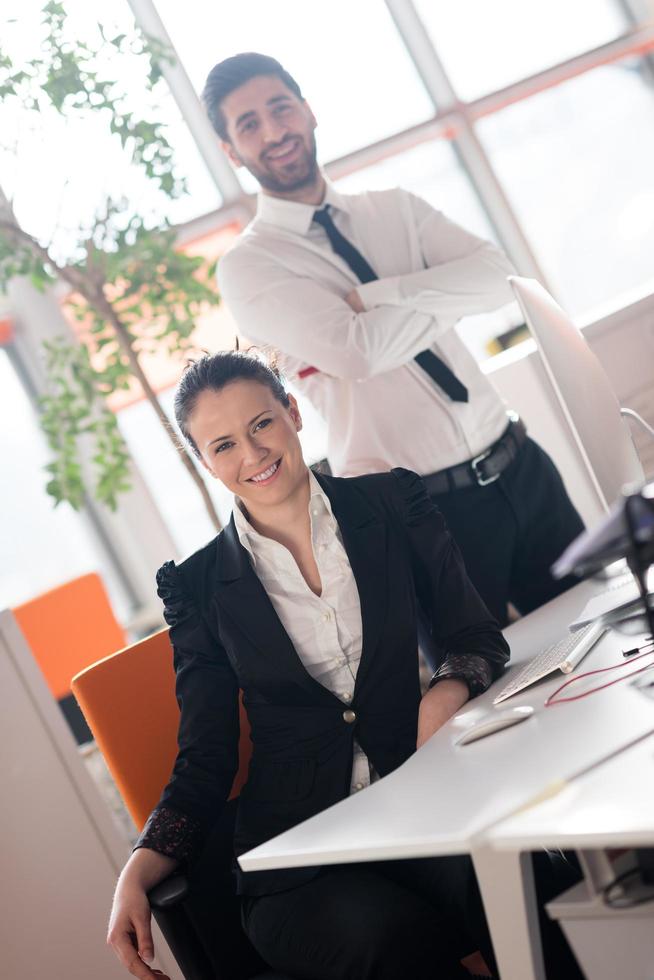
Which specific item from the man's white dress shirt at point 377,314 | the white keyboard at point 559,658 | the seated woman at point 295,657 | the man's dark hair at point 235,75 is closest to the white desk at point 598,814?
the white keyboard at point 559,658

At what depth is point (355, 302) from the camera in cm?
261

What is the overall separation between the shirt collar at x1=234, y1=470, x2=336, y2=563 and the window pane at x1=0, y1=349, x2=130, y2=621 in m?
3.90

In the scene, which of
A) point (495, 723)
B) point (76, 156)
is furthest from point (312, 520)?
point (76, 156)

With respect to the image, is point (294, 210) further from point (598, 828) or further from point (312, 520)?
point (598, 828)

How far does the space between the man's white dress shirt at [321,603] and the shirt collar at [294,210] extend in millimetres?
889

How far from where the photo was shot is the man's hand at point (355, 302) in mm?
2602

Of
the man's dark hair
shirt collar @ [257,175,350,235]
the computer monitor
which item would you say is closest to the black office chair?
the computer monitor

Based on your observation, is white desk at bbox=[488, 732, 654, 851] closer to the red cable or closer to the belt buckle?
the red cable

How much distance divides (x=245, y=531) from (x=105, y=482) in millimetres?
2536

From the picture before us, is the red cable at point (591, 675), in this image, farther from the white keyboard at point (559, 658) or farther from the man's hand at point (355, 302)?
the man's hand at point (355, 302)

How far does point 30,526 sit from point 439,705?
4385mm

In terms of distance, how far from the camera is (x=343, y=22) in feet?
20.1

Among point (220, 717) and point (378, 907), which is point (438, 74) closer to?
point (220, 717)


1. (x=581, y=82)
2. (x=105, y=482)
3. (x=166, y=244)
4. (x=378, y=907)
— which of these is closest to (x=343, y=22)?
(x=581, y=82)
